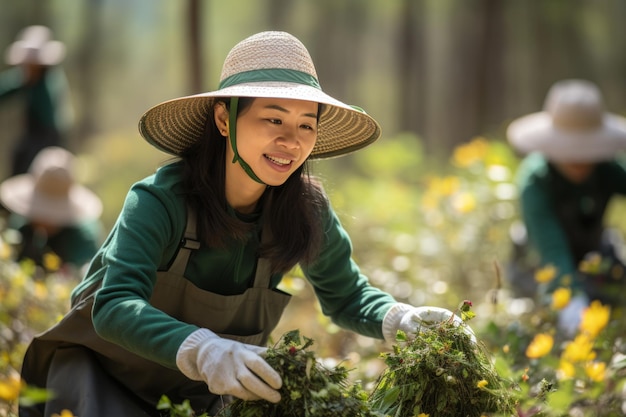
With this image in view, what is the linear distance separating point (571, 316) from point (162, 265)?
7.01 feet

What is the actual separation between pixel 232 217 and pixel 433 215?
3712 mm

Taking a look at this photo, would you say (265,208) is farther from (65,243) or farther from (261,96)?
(65,243)

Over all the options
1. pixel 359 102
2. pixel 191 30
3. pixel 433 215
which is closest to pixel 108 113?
pixel 359 102

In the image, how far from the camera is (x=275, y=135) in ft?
8.47

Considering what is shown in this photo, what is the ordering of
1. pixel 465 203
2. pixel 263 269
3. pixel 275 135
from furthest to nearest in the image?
pixel 465 203 < pixel 263 269 < pixel 275 135

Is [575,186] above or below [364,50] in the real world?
above

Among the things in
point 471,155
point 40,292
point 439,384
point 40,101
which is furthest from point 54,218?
point 439,384

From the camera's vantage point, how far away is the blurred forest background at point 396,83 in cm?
602

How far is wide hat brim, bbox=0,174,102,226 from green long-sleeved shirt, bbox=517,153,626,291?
109 inches

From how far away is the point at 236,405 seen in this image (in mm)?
→ 2281

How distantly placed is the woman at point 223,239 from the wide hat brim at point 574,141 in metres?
2.47

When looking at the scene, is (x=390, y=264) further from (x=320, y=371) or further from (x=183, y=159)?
(x=320, y=371)

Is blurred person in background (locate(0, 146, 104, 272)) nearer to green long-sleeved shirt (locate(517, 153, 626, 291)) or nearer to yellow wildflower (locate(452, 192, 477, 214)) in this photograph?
yellow wildflower (locate(452, 192, 477, 214))

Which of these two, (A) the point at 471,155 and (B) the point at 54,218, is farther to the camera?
(A) the point at 471,155
